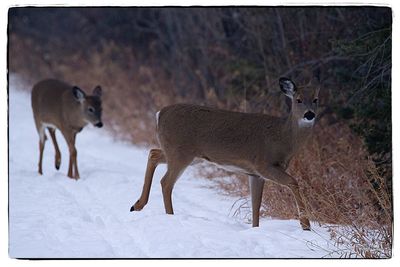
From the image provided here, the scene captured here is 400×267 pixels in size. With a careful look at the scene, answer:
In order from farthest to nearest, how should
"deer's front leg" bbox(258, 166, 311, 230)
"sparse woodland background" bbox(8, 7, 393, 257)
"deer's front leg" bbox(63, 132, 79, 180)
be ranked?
"deer's front leg" bbox(63, 132, 79, 180) → "sparse woodland background" bbox(8, 7, 393, 257) → "deer's front leg" bbox(258, 166, 311, 230)

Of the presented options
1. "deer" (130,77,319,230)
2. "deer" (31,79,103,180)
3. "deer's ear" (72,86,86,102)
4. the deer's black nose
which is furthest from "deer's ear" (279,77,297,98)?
"deer's ear" (72,86,86,102)

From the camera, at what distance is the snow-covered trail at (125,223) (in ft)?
20.6

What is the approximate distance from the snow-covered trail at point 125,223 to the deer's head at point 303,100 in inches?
40.8

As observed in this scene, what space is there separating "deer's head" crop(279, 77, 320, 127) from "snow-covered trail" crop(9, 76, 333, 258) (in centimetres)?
104

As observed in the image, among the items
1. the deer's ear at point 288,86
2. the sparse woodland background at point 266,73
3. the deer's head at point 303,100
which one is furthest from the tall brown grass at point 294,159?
the deer's ear at point 288,86

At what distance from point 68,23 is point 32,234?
15.9 m

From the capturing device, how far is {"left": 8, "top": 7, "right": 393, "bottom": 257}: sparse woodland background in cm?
768

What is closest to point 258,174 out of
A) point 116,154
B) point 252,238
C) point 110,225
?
point 252,238

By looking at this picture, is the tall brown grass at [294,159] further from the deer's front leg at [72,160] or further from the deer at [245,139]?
the deer's front leg at [72,160]

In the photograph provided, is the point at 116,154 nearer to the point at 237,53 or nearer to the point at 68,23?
the point at 237,53

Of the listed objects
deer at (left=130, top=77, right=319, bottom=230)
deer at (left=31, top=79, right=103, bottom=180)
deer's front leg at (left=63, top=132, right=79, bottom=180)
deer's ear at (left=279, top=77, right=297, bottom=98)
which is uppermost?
deer's ear at (left=279, top=77, right=297, bottom=98)

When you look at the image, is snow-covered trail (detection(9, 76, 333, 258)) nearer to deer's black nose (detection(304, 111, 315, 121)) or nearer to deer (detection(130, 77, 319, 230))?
deer (detection(130, 77, 319, 230))

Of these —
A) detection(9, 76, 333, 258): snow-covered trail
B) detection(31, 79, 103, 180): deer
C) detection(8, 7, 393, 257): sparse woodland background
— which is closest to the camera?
detection(9, 76, 333, 258): snow-covered trail

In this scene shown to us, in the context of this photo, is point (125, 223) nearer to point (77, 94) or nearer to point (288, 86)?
point (288, 86)
